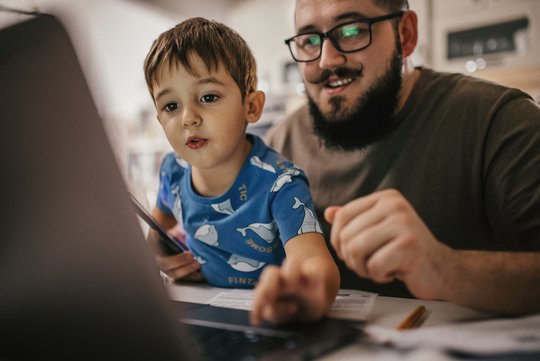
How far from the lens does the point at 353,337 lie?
482 mm

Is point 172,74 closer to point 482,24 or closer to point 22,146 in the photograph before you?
point 22,146

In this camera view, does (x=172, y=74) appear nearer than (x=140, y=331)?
No

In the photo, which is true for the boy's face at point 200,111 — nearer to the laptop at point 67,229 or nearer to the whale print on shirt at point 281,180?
the whale print on shirt at point 281,180

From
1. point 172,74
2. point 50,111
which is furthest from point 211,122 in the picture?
point 50,111

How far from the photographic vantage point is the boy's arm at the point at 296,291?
44 centimetres

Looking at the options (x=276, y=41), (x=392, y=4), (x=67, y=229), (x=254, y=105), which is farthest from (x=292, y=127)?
(x=276, y=41)

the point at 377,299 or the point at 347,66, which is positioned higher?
the point at 347,66

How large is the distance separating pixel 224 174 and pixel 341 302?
0.31 m

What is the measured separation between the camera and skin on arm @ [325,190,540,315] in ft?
1.53

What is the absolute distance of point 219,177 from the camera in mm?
794

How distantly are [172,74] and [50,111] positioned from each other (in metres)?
0.34

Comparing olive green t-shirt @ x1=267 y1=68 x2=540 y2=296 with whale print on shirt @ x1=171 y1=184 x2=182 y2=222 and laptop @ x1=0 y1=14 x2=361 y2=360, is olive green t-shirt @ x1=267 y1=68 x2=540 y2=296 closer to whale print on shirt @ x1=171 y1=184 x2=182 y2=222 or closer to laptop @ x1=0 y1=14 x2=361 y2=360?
whale print on shirt @ x1=171 y1=184 x2=182 y2=222

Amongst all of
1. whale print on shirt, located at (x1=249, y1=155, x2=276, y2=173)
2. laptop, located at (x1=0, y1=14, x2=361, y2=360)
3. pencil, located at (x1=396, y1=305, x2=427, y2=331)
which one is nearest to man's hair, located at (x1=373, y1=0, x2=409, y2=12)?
whale print on shirt, located at (x1=249, y1=155, x2=276, y2=173)

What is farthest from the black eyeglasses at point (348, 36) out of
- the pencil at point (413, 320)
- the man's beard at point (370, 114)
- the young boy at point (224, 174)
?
the pencil at point (413, 320)
